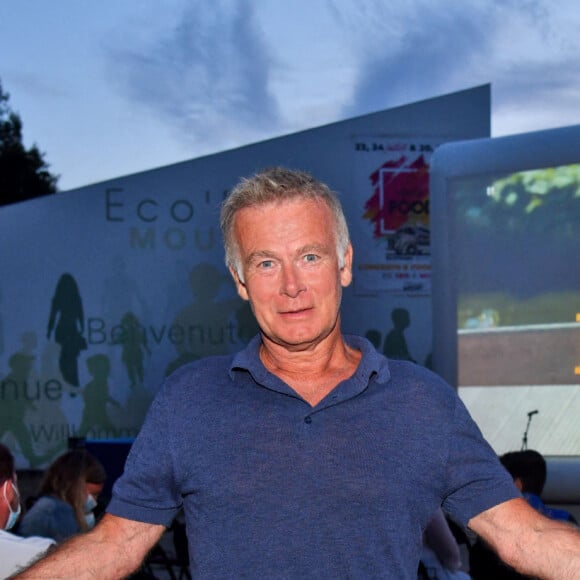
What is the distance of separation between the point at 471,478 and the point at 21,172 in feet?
96.9

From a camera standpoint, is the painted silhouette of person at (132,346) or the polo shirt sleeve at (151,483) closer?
the polo shirt sleeve at (151,483)

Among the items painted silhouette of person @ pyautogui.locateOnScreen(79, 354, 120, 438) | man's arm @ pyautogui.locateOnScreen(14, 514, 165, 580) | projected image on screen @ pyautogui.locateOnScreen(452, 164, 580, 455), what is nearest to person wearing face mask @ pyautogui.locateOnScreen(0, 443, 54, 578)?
man's arm @ pyautogui.locateOnScreen(14, 514, 165, 580)

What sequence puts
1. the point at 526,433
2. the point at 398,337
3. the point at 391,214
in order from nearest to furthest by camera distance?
the point at 526,433
the point at 391,214
the point at 398,337

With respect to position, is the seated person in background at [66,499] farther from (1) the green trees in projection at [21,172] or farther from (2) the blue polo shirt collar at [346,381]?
(1) the green trees in projection at [21,172]

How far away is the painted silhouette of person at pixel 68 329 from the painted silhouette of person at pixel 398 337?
4.62 meters

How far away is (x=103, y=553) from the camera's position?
1.90 meters

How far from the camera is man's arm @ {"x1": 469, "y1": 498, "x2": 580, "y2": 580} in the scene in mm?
1851

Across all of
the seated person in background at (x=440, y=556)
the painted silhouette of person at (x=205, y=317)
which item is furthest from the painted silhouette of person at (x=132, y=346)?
the seated person in background at (x=440, y=556)

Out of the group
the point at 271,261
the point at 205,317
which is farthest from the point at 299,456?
the point at 205,317

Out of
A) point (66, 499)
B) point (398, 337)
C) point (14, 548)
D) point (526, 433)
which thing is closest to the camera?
point (14, 548)

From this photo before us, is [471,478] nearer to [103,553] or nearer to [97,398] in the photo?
[103,553]

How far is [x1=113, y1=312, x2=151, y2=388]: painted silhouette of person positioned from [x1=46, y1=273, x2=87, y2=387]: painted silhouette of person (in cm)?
56

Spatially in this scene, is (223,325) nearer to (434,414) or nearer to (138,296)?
(138,296)

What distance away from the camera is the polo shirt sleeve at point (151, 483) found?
196 cm
